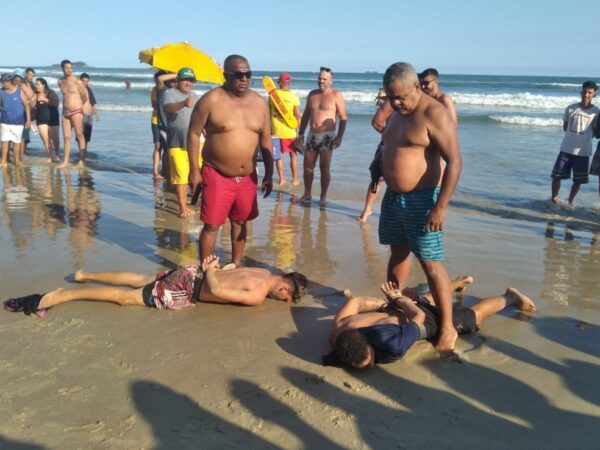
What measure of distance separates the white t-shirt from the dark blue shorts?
0.24 feet

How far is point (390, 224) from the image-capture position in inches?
158

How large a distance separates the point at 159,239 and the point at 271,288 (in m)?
2.30

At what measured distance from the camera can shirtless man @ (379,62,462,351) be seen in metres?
3.48

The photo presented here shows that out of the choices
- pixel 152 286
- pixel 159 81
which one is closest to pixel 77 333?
pixel 152 286

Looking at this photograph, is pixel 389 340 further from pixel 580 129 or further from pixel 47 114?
pixel 47 114

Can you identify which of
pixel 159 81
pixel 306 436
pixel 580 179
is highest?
pixel 159 81

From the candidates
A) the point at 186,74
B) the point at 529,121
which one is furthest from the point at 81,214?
the point at 529,121

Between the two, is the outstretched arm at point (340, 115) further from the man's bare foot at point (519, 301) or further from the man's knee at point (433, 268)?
the man's knee at point (433, 268)

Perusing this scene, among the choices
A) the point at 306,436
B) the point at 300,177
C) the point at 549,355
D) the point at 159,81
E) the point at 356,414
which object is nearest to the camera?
the point at 306,436

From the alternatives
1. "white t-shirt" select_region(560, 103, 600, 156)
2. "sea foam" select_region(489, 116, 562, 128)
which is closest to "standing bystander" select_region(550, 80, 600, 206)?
"white t-shirt" select_region(560, 103, 600, 156)

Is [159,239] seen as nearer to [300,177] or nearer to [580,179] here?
[300,177]

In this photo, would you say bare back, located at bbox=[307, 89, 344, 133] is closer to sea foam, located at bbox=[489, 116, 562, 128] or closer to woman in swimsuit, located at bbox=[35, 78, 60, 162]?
woman in swimsuit, located at bbox=[35, 78, 60, 162]

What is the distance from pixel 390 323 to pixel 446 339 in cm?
40

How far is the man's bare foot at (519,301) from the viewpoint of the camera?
14.0 feet
